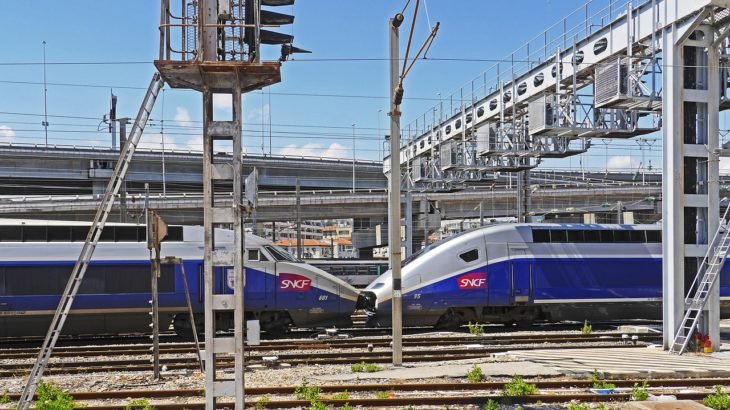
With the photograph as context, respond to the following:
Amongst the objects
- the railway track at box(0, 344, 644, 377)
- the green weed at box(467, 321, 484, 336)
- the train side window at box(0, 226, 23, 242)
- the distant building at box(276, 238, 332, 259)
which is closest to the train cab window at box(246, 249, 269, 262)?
the railway track at box(0, 344, 644, 377)

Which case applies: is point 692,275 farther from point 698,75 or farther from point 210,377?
point 210,377

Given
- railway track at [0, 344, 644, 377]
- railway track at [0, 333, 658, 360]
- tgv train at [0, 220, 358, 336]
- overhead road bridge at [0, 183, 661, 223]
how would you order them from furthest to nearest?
overhead road bridge at [0, 183, 661, 223] → tgv train at [0, 220, 358, 336] → railway track at [0, 333, 658, 360] → railway track at [0, 344, 644, 377]

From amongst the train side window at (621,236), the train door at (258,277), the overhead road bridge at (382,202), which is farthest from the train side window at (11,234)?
the overhead road bridge at (382,202)

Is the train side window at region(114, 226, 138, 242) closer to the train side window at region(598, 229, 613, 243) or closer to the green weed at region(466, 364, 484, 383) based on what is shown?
the green weed at region(466, 364, 484, 383)

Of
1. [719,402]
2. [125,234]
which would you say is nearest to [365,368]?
[719,402]

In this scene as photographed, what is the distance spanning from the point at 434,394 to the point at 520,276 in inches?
336

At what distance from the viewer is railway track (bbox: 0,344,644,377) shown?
13.8 metres

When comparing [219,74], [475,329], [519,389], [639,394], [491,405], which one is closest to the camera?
[219,74]

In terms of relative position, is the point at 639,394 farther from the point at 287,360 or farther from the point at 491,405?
the point at 287,360

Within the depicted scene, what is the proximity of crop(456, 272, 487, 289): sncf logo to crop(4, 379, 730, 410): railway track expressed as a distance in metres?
6.94

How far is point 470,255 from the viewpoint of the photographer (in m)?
19.0

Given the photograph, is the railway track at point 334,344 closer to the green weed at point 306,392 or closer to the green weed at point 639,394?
the green weed at point 306,392

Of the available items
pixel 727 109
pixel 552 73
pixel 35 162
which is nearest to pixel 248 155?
pixel 35 162

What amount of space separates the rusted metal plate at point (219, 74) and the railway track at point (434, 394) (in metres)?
4.89
